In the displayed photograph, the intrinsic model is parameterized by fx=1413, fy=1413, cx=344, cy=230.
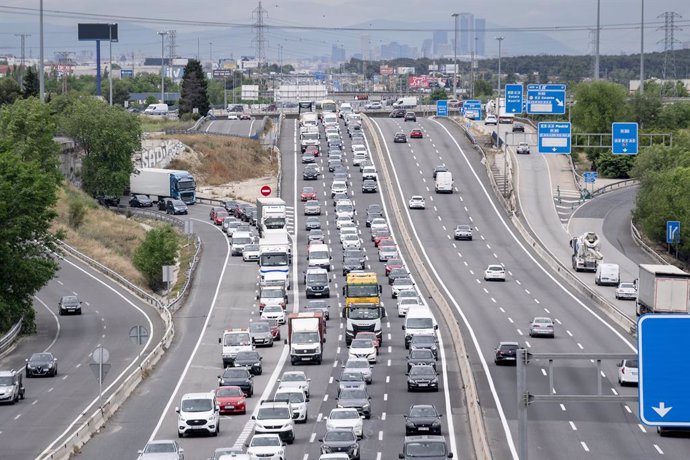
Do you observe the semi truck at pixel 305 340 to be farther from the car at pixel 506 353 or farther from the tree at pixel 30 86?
the tree at pixel 30 86

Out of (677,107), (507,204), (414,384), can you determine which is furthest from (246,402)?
(677,107)

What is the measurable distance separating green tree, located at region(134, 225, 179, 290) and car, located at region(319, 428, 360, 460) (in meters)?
47.9

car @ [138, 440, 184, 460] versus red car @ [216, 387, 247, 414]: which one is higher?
car @ [138, 440, 184, 460]

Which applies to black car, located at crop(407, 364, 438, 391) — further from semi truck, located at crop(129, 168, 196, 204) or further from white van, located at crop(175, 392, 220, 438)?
semi truck, located at crop(129, 168, 196, 204)

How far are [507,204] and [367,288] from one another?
43.3 m

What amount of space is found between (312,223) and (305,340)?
42536 mm

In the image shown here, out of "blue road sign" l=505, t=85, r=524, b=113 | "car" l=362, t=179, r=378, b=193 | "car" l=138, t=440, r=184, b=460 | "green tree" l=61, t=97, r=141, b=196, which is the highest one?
"blue road sign" l=505, t=85, r=524, b=113

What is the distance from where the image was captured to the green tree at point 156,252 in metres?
85.7

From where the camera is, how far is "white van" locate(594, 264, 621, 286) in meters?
80.5

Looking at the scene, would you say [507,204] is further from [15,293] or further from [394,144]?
[15,293]

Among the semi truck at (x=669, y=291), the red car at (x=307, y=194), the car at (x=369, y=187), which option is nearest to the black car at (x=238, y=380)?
the semi truck at (x=669, y=291)

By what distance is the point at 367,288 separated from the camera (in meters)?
66.6

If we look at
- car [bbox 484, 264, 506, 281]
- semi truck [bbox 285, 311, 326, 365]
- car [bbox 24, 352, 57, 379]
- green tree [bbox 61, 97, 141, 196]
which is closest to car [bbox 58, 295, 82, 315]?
car [bbox 24, 352, 57, 379]

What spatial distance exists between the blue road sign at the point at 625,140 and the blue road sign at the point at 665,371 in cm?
7389
